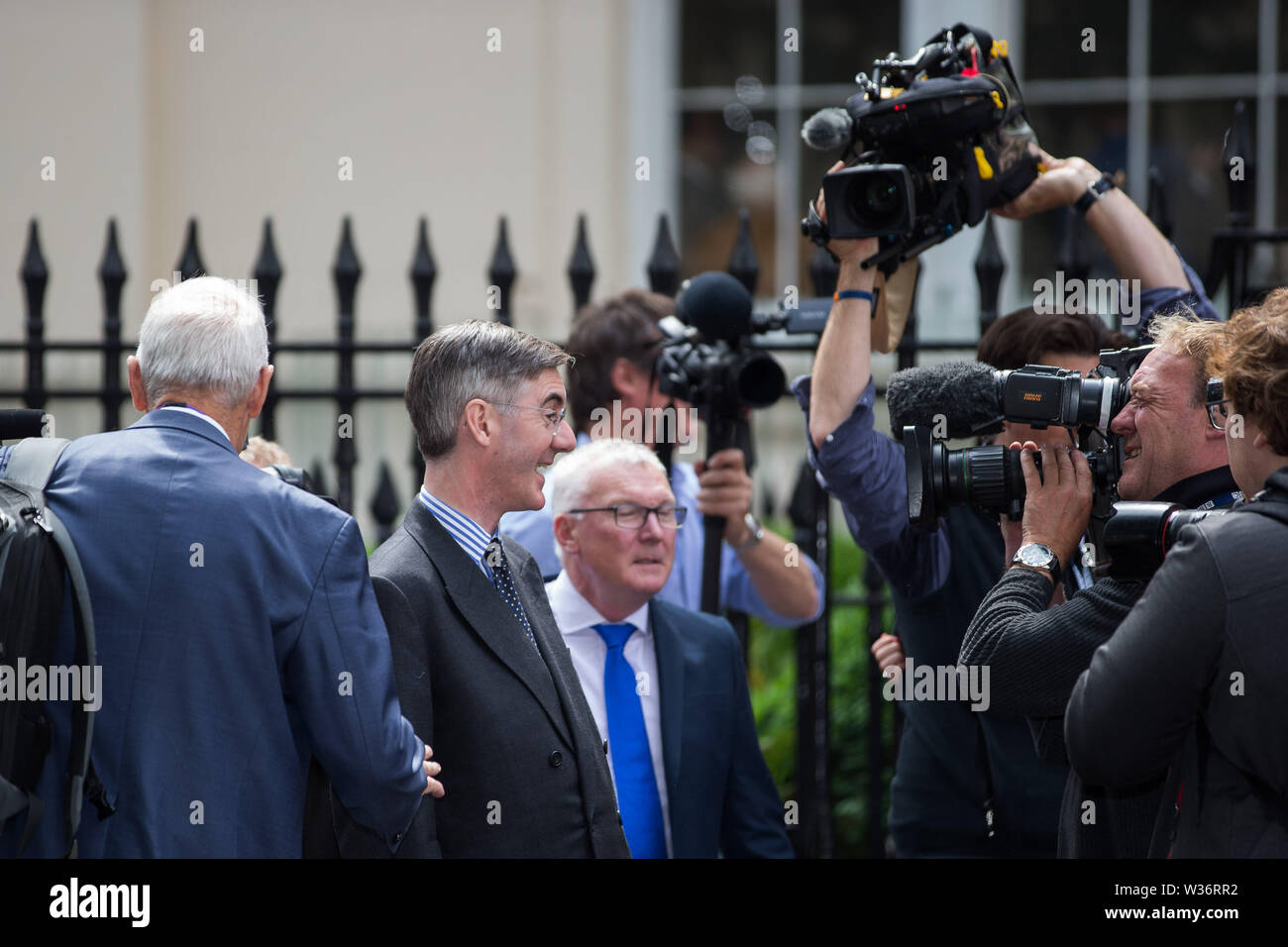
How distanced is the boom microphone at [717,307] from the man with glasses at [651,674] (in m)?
0.41

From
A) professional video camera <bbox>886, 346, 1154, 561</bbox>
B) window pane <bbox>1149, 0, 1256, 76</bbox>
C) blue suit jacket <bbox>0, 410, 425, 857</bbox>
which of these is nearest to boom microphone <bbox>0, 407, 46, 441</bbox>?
blue suit jacket <bbox>0, 410, 425, 857</bbox>

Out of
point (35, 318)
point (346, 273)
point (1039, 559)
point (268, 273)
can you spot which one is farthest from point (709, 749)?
point (35, 318)

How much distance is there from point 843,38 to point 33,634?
6459 millimetres

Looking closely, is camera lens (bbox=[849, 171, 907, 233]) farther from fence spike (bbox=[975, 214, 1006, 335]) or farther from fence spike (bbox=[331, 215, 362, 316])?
fence spike (bbox=[331, 215, 362, 316])

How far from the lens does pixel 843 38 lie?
7.94m

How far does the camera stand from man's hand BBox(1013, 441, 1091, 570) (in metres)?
2.58

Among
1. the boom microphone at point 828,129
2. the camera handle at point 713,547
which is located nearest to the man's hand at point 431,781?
the camera handle at point 713,547

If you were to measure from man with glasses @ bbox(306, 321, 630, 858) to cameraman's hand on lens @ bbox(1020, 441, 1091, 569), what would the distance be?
859 mm

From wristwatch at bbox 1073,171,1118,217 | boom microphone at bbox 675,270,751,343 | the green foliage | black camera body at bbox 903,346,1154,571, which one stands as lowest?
the green foliage

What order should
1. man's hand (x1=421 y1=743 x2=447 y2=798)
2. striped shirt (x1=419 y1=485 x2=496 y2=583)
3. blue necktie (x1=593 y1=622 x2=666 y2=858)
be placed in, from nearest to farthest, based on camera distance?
1. man's hand (x1=421 y1=743 x2=447 y2=798)
2. striped shirt (x1=419 y1=485 x2=496 y2=583)
3. blue necktie (x1=593 y1=622 x2=666 y2=858)

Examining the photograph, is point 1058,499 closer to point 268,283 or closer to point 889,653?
point 889,653

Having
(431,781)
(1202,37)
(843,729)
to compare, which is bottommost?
(843,729)

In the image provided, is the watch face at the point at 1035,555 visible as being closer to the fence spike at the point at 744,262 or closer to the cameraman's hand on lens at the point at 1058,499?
the cameraman's hand on lens at the point at 1058,499
